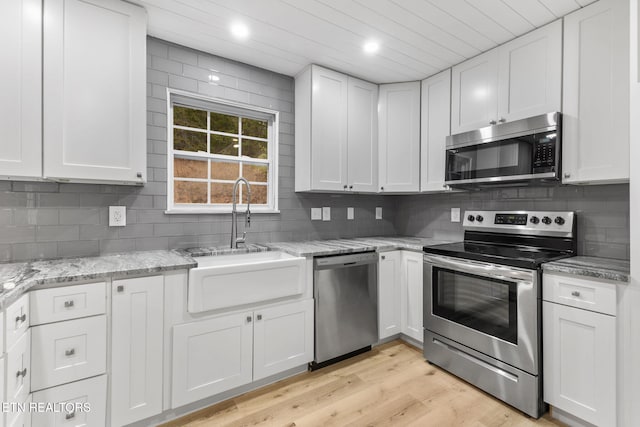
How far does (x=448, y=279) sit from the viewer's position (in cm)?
232

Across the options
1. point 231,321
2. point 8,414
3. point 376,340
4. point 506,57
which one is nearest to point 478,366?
point 376,340

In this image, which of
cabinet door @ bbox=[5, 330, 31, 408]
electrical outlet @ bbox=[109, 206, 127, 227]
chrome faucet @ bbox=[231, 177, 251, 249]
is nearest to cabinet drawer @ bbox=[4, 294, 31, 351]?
cabinet door @ bbox=[5, 330, 31, 408]

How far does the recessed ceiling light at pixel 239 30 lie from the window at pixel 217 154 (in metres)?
0.54

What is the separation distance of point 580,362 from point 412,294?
3.93 ft

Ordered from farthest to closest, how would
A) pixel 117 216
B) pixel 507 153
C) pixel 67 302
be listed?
pixel 507 153
pixel 117 216
pixel 67 302

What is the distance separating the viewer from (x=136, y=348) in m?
1.66

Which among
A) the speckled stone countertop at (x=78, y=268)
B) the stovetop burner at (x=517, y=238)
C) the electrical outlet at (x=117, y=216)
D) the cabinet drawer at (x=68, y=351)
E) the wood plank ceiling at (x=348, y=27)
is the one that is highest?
the wood plank ceiling at (x=348, y=27)

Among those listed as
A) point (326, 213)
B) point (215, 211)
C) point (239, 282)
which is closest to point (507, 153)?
point (326, 213)

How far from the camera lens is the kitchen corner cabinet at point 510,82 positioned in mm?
2062

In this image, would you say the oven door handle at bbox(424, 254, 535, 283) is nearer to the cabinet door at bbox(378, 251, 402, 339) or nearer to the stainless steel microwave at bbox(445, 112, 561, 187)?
the cabinet door at bbox(378, 251, 402, 339)

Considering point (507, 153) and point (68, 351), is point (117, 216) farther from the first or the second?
point (507, 153)

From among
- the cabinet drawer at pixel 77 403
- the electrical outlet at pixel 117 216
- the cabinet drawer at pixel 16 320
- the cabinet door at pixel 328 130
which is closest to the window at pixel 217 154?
the electrical outlet at pixel 117 216

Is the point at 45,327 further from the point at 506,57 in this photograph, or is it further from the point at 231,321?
the point at 506,57

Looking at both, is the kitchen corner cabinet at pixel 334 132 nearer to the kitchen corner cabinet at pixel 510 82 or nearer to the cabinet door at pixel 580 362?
the kitchen corner cabinet at pixel 510 82
